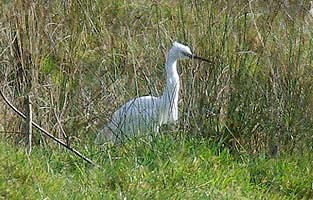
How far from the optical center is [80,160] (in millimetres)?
4305

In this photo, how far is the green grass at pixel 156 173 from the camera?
12.5 feet

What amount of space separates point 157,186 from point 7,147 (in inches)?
32.3

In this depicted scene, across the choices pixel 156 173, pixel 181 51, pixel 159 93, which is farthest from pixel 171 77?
pixel 156 173

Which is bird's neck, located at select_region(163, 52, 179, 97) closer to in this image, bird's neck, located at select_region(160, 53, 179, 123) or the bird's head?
bird's neck, located at select_region(160, 53, 179, 123)

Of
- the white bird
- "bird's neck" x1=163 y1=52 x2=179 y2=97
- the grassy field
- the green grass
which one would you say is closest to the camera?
the green grass

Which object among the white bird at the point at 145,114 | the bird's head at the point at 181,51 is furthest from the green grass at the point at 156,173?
the bird's head at the point at 181,51

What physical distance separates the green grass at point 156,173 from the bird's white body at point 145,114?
1.02 feet

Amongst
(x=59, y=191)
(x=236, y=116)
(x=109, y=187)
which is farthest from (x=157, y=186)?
(x=236, y=116)

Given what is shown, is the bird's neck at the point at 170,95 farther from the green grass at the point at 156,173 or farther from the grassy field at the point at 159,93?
the green grass at the point at 156,173

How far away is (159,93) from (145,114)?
29.7 inches

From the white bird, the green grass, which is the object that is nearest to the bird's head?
the white bird

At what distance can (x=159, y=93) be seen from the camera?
586cm

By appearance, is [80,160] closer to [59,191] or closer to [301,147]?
[59,191]

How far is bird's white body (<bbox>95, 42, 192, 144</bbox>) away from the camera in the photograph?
484cm
